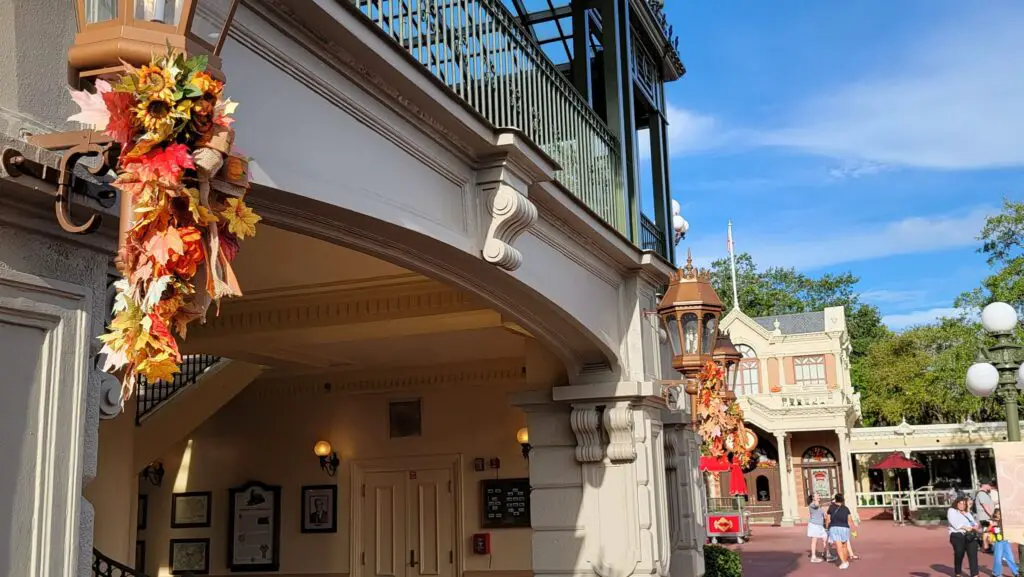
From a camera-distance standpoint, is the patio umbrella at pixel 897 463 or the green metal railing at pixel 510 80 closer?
the green metal railing at pixel 510 80

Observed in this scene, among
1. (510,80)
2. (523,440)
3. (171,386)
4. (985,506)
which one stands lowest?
(985,506)

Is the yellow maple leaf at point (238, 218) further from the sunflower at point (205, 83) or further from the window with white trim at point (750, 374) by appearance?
the window with white trim at point (750, 374)

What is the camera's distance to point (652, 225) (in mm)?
11328

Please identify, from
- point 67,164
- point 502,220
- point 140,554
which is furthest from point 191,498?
point 67,164

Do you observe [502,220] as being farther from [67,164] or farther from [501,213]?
[67,164]

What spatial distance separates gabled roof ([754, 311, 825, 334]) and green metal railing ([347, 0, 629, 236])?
38.3 m

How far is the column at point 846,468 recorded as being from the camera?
37750 millimetres

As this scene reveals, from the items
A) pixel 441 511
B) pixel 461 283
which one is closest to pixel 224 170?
pixel 461 283

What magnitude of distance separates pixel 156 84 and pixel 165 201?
1.03ft

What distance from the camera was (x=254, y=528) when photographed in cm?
1423

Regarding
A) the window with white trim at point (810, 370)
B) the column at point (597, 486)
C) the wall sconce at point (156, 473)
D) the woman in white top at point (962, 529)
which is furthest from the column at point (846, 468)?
the column at point (597, 486)

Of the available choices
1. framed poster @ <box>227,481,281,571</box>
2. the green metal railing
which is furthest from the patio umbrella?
the green metal railing

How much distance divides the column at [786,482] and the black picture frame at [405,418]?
2632cm

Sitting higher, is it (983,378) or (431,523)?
(983,378)
